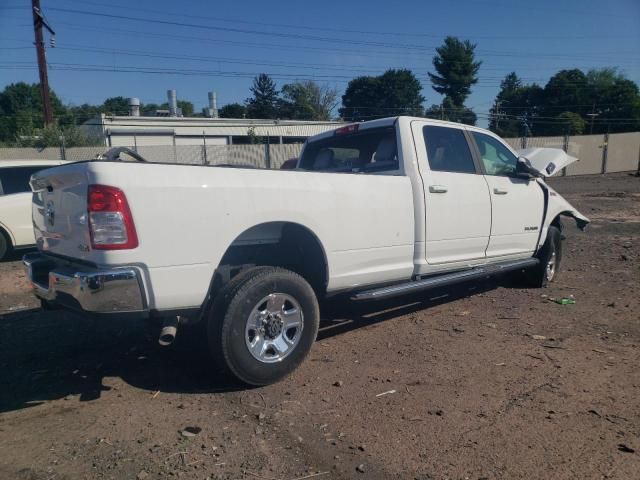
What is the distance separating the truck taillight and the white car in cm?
661

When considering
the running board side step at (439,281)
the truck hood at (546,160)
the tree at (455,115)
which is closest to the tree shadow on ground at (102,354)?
the running board side step at (439,281)

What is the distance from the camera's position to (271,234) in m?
4.04

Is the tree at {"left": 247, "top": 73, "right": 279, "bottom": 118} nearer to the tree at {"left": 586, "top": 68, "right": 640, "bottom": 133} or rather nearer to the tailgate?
the tree at {"left": 586, "top": 68, "right": 640, "bottom": 133}

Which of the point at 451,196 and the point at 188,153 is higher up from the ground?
the point at 188,153

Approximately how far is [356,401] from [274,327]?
800 mm

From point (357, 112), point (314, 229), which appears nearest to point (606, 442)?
point (314, 229)

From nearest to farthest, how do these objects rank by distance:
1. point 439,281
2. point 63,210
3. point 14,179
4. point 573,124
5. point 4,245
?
point 63,210, point 439,281, point 4,245, point 14,179, point 573,124

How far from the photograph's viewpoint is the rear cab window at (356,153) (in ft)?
16.7

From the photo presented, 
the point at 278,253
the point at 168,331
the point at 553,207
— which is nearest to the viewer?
the point at 168,331

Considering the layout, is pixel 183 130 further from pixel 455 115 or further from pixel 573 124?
pixel 573 124

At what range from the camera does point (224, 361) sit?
3.52 m

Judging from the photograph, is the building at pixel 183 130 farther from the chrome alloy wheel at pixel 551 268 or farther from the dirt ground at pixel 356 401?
the dirt ground at pixel 356 401

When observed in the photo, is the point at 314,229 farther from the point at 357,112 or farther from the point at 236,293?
the point at 357,112

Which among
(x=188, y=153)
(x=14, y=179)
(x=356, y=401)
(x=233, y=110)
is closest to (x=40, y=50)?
(x=188, y=153)
